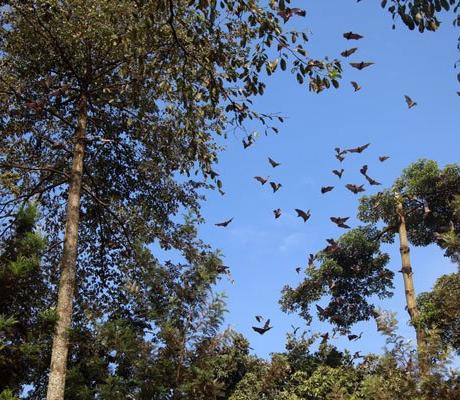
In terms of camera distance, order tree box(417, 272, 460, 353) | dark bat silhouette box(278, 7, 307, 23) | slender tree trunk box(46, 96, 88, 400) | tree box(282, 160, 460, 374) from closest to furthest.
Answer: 1. dark bat silhouette box(278, 7, 307, 23)
2. slender tree trunk box(46, 96, 88, 400)
3. tree box(417, 272, 460, 353)
4. tree box(282, 160, 460, 374)

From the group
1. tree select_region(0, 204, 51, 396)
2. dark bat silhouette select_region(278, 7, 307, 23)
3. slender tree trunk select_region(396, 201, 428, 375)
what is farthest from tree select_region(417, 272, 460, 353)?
tree select_region(0, 204, 51, 396)

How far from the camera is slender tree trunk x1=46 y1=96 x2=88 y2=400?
899cm

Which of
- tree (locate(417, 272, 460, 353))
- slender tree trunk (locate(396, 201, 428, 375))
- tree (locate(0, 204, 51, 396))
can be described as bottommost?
tree (locate(0, 204, 51, 396))

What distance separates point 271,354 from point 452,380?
8436mm

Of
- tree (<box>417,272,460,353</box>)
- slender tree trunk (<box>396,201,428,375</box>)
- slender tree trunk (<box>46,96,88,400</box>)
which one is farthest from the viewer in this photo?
slender tree trunk (<box>396,201,428,375</box>)

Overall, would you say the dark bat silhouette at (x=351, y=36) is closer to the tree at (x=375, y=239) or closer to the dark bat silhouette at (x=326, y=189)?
the dark bat silhouette at (x=326, y=189)

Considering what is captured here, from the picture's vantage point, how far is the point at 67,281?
990 cm

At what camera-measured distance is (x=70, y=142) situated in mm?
13039

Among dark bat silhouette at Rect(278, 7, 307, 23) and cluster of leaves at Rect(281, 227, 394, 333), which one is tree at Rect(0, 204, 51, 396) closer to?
dark bat silhouette at Rect(278, 7, 307, 23)

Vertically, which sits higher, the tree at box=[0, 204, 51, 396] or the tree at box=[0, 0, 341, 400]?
the tree at box=[0, 0, 341, 400]

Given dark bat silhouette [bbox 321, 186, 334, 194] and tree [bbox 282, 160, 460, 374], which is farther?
tree [bbox 282, 160, 460, 374]

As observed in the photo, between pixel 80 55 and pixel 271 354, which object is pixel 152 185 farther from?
pixel 271 354

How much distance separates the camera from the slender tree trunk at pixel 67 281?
354 inches

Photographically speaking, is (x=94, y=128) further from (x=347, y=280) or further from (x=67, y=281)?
(x=347, y=280)
